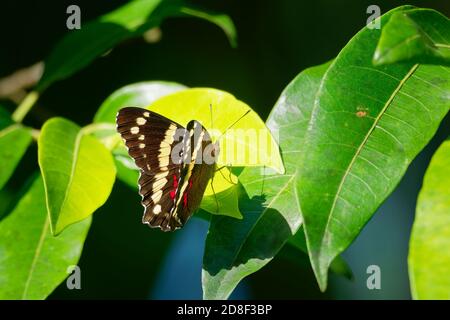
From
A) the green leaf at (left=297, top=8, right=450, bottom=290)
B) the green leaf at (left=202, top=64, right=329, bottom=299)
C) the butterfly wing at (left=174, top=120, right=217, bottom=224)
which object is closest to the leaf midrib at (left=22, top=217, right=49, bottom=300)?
the butterfly wing at (left=174, top=120, right=217, bottom=224)

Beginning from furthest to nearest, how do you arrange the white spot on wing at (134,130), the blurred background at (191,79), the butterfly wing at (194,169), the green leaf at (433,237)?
the blurred background at (191,79) < the white spot on wing at (134,130) < the butterfly wing at (194,169) < the green leaf at (433,237)

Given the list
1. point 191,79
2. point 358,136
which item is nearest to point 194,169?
point 358,136

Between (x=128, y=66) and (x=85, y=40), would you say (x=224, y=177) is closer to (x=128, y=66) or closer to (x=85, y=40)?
(x=85, y=40)

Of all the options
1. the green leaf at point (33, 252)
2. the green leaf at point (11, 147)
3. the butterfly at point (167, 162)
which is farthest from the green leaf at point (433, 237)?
the green leaf at point (11, 147)

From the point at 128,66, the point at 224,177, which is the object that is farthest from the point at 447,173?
the point at 128,66

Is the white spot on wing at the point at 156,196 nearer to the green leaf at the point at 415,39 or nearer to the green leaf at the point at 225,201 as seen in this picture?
the green leaf at the point at 225,201

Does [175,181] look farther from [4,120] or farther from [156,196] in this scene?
[4,120]

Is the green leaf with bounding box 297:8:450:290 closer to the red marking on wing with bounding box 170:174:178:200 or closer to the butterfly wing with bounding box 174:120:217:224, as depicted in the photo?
the butterfly wing with bounding box 174:120:217:224
